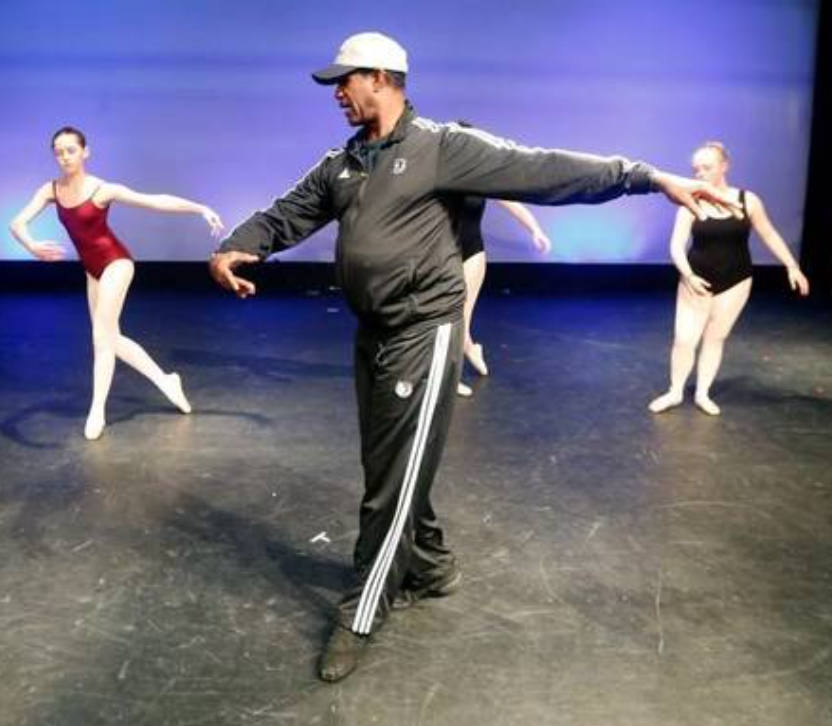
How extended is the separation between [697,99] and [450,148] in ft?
22.4

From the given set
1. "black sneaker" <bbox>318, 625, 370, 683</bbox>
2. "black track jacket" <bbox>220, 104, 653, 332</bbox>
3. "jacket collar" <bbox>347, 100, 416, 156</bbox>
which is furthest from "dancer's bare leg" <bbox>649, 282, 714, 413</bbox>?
"black sneaker" <bbox>318, 625, 370, 683</bbox>

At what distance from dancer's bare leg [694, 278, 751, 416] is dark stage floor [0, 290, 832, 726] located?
16 centimetres

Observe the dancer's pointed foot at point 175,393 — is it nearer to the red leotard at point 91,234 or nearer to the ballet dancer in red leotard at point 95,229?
the ballet dancer in red leotard at point 95,229

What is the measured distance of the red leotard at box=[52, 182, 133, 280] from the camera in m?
4.57

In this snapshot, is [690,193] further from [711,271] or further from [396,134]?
[711,271]

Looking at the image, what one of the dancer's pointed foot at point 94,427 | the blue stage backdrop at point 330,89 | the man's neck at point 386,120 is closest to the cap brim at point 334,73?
the man's neck at point 386,120

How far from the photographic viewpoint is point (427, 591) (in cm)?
313

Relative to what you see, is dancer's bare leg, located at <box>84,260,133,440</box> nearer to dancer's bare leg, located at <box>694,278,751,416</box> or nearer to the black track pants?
the black track pants

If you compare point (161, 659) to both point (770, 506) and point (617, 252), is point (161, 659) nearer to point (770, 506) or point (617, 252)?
point (770, 506)

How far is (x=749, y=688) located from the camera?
2.65 meters

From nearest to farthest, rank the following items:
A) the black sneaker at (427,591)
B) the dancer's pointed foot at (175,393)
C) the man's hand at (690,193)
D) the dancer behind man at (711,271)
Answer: the man's hand at (690,193) → the black sneaker at (427,591) → the dancer behind man at (711,271) → the dancer's pointed foot at (175,393)

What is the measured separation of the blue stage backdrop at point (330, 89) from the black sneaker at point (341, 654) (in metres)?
6.42

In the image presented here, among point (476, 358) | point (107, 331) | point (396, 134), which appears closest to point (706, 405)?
point (476, 358)

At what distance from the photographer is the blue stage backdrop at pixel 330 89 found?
8.45 meters
